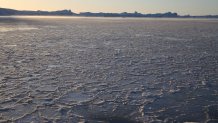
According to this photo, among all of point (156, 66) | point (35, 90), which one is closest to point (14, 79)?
point (35, 90)

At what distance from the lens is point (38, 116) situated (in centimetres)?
730

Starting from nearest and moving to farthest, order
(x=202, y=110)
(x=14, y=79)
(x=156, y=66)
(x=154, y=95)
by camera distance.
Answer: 1. (x=202, y=110)
2. (x=154, y=95)
3. (x=14, y=79)
4. (x=156, y=66)

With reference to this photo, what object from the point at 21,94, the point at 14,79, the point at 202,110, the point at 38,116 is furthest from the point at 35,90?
the point at 202,110

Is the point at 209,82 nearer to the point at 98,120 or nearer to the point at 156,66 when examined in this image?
the point at 156,66

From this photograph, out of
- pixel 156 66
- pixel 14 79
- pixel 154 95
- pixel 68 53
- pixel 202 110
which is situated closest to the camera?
pixel 202 110

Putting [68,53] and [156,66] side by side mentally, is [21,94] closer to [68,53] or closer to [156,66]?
[156,66]

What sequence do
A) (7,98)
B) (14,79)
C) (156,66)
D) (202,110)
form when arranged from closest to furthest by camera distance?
(202,110) → (7,98) → (14,79) → (156,66)

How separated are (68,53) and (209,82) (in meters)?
8.54

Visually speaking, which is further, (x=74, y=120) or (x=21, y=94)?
(x=21, y=94)

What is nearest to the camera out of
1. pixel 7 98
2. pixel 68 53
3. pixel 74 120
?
pixel 74 120

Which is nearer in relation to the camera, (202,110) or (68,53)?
(202,110)

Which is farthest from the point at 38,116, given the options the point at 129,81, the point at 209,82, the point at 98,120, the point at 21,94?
the point at 209,82

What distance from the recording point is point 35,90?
948 cm

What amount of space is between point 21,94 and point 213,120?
16.4 ft
